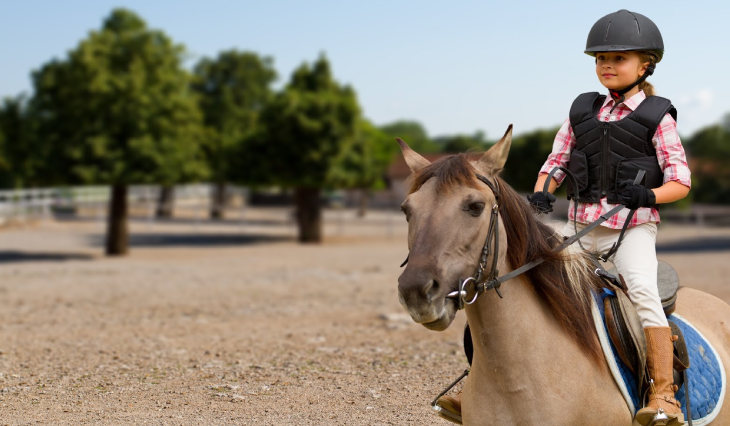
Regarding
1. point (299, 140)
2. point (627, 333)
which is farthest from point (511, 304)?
point (299, 140)

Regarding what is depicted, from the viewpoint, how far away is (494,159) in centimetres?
306

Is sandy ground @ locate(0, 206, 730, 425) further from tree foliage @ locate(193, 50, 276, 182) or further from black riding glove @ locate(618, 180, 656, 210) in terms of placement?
tree foliage @ locate(193, 50, 276, 182)

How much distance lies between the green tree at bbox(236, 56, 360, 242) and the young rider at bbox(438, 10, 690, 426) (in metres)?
20.0

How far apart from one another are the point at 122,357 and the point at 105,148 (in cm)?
1274

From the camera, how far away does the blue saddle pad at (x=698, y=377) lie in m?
3.30

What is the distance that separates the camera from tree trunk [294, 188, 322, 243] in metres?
25.9

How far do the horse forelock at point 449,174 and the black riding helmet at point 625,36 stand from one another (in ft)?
3.41

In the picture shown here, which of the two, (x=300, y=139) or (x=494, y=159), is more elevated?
(x=300, y=139)

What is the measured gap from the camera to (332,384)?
5.95m

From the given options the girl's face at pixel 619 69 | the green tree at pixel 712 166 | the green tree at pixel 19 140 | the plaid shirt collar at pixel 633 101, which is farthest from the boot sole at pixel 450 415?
the green tree at pixel 712 166

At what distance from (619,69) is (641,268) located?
0.98 metres

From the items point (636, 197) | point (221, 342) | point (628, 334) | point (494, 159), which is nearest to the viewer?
point (494, 159)

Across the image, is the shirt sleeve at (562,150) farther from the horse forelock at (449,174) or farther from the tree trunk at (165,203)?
the tree trunk at (165,203)

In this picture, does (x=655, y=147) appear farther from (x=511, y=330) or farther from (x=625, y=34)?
(x=511, y=330)
